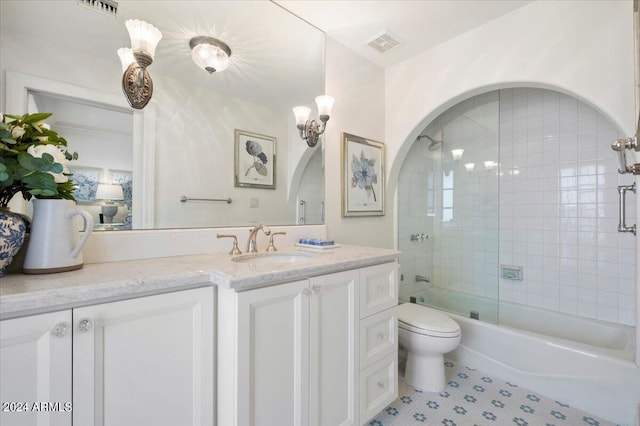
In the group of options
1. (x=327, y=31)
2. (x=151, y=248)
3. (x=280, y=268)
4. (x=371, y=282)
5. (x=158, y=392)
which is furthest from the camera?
(x=327, y=31)

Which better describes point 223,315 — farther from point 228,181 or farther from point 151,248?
point 228,181

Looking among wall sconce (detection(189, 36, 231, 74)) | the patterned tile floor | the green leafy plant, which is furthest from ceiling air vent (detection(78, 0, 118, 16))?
the patterned tile floor

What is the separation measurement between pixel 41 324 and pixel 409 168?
259 centimetres

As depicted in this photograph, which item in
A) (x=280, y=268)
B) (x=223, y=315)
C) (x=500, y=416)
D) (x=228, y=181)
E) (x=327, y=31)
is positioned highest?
(x=327, y=31)

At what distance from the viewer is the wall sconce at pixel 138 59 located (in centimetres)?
123

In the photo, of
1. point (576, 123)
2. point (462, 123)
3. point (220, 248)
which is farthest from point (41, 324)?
point (576, 123)

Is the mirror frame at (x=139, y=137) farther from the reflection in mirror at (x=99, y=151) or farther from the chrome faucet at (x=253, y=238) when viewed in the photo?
the chrome faucet at (x=253, y=238)

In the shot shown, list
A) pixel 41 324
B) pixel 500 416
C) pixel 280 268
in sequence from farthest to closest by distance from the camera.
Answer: pixel 500 416 < pixel 280 268 < pixel 41 324

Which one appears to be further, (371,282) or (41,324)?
(371,282)

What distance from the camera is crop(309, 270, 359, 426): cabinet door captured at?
3.86 ft

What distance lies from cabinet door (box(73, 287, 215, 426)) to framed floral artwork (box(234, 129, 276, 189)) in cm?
82

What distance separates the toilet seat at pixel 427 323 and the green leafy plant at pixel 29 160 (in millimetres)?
1896

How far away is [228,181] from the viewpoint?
5.25 ft

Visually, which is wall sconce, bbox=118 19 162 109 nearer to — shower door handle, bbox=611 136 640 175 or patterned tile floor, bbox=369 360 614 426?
shower door handle, bbox=611 136 640 175
